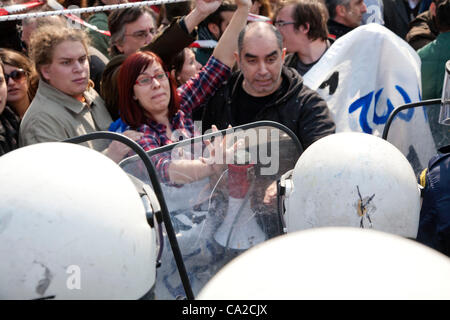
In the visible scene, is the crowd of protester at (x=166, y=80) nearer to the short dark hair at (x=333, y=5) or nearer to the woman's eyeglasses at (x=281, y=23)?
the woman's eyeglasses at (x=281, y=23)

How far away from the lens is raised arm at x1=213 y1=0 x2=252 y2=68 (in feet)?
12.8

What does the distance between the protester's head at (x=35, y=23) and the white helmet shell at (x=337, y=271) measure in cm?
303

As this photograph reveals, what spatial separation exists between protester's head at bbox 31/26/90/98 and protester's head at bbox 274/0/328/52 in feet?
5.64

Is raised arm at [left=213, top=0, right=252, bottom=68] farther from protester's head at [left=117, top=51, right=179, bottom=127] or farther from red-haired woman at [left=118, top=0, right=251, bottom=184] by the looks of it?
protester's head at [left=117, top=51, right=179, bottom=127]

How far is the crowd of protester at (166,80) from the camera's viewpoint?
3.37m

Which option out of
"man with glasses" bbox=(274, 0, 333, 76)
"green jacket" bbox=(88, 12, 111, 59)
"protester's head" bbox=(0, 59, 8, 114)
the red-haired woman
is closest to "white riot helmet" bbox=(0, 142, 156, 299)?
the red-haired woman

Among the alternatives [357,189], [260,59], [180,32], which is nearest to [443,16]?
[260,59]

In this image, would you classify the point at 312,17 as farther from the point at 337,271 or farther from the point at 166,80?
the point at 337,271

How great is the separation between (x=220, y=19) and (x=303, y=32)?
0.79 metres

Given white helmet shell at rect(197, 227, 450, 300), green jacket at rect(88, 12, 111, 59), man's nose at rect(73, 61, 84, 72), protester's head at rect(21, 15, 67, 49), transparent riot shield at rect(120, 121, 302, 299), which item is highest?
protester's head at rect(21, 15, 67, 49)

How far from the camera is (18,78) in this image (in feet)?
12.2

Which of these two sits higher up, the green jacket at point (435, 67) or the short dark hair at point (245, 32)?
the short dark hair at point (245, 32)

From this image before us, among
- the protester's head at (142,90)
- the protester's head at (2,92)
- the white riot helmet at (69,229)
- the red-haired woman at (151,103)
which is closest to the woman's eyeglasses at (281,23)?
the red-haired woman at (151,103)

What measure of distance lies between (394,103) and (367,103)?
18cm
